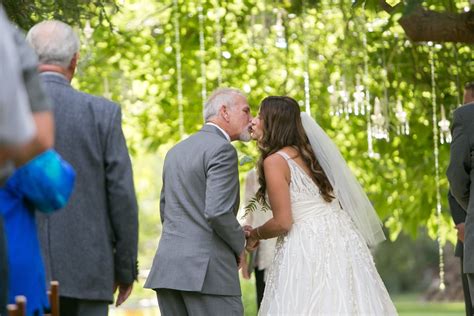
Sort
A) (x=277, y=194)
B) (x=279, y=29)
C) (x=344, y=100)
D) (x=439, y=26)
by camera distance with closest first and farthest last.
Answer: (x=277, y=194)
(x=439, y=26)
(x=279, y=29)
(x=344, y=100)

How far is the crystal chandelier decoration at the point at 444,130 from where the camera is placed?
12670 millimetres

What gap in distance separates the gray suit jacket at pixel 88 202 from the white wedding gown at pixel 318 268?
2402mm

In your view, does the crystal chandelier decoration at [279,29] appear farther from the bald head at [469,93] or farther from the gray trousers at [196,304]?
the gray trousers at [196,304]

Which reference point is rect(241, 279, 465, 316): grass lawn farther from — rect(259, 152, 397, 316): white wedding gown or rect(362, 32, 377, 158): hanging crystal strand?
rect(259, 152, 397, 316): white wedding gown

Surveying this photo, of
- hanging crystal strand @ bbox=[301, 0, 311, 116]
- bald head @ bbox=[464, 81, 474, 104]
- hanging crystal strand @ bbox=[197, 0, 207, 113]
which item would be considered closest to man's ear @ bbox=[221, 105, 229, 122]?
bald head @ bbox=[464, 81, 474, 104]

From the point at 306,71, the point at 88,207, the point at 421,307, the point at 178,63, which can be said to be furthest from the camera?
the point at 421,307

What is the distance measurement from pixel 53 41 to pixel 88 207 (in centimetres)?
66

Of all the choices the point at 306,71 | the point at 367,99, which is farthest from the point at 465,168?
the point at 306,71

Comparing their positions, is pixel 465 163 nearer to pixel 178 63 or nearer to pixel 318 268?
pixel 318 268

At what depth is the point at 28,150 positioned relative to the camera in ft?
12.0

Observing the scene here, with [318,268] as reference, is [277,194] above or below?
above

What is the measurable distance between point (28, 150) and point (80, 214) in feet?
5.10

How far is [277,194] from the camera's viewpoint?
24.3 ft

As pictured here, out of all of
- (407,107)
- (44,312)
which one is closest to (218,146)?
(44,312)
